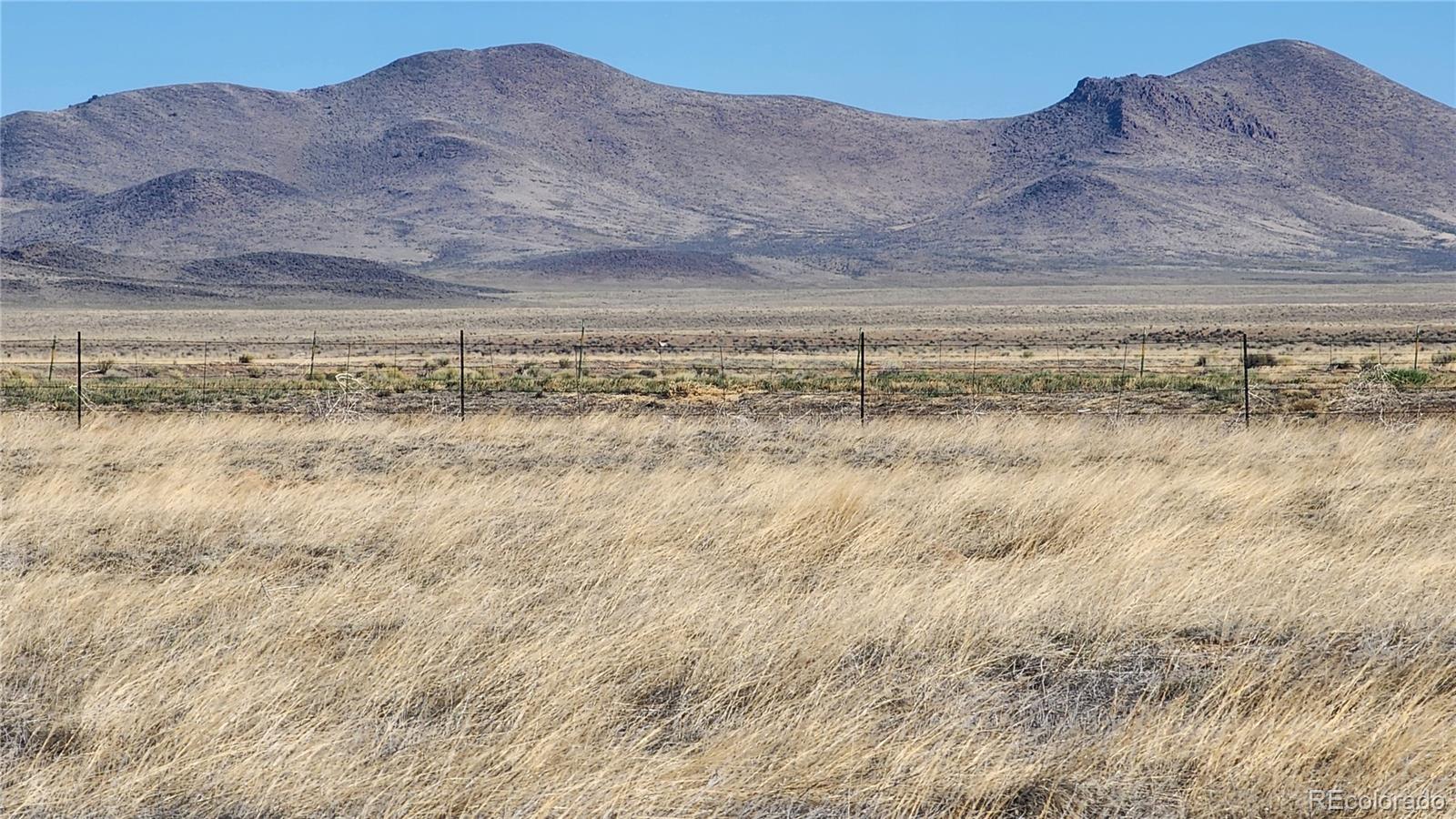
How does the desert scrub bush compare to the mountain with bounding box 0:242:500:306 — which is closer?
the desert scrub bush

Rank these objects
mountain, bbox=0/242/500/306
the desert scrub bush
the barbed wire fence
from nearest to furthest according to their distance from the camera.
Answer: the barbed wire fence < the desert scrub bush < mountain, bbox=0/242/500/306

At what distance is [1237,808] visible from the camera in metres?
5.36

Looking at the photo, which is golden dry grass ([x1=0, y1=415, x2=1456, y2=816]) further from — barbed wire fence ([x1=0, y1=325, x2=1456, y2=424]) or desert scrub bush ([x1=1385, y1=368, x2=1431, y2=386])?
desert scrub bush ([x1=1385, y1=368, x2=1431, y2=386])

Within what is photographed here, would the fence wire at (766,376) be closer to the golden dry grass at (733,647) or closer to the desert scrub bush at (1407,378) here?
the desert scrub bush at (1407,378)

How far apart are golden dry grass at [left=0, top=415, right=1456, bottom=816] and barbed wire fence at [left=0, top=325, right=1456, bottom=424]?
1167 cm

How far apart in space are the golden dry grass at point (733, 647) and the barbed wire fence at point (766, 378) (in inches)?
460

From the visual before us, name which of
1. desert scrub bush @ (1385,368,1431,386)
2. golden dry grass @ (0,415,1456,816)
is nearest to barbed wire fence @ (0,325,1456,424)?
desert scrub bush @ (1385,368,1431,386)

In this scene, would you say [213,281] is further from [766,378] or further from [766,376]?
[766,378]

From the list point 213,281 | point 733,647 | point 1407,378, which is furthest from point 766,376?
point 213,281

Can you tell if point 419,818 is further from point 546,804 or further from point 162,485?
point 162,485

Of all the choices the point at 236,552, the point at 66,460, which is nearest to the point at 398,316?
the point at 66,460

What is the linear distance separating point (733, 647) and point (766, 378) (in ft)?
103

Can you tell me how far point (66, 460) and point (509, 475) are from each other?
570 centimetres

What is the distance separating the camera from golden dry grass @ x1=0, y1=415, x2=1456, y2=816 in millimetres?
5602
